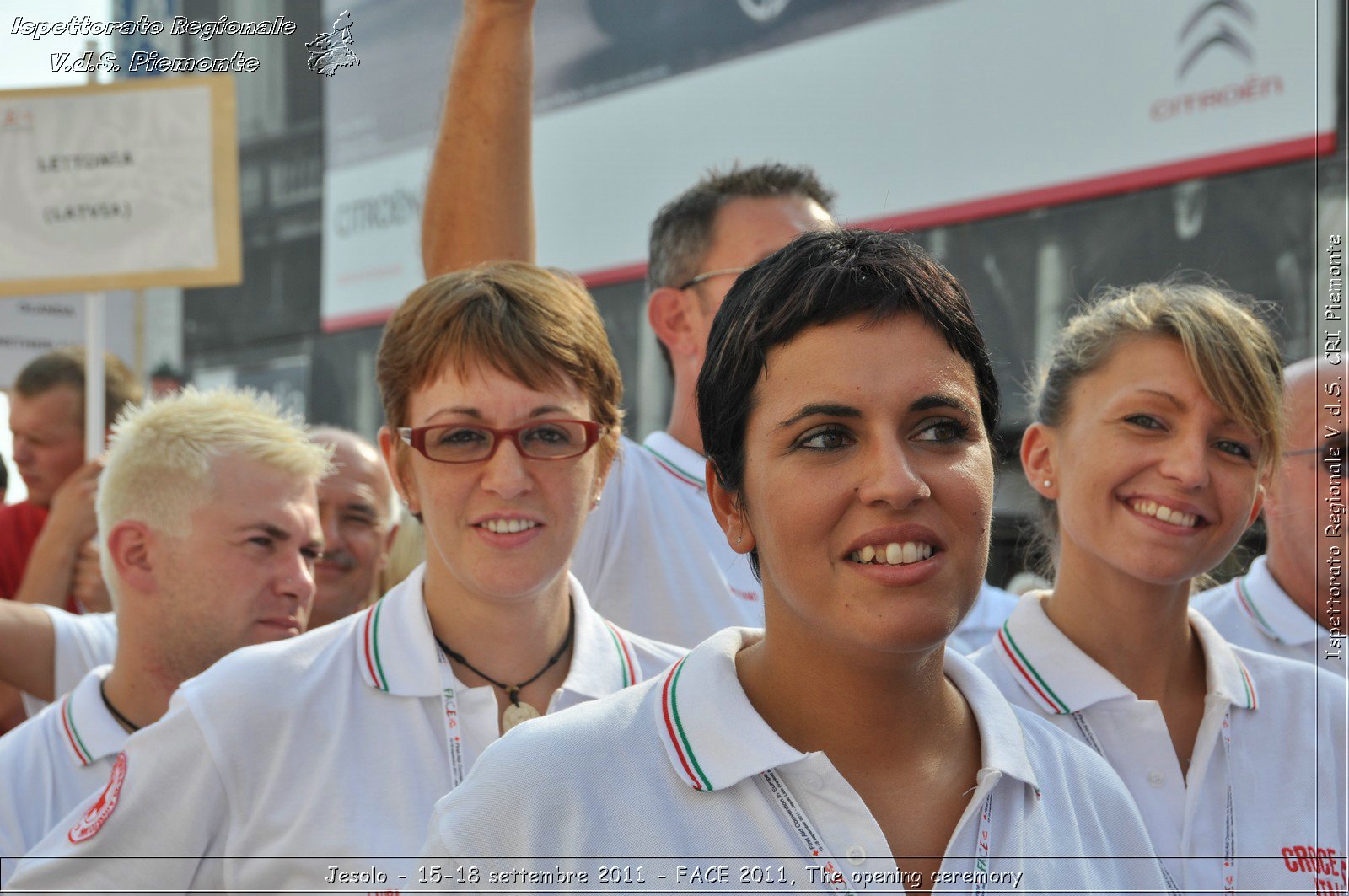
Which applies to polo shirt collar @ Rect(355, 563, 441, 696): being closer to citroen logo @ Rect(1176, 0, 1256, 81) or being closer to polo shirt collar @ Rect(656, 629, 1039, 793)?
polo shirt collar @ Rect(656, 629, 1039, 793)

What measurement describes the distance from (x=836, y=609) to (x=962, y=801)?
0.27m

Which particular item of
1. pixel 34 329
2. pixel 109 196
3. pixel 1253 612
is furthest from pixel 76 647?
pixel 1253 612

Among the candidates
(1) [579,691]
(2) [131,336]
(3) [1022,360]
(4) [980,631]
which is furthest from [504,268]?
(2) [131,336]

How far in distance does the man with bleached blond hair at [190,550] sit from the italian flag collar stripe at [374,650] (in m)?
0.65

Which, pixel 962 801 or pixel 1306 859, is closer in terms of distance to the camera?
pixel 962 801

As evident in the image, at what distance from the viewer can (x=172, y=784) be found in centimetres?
191

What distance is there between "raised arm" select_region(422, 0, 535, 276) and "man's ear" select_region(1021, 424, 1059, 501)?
3.37 ft

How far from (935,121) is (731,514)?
3.80m

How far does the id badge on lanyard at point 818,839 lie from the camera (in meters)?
1.37

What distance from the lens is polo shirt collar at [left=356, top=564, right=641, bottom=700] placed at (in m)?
2.04

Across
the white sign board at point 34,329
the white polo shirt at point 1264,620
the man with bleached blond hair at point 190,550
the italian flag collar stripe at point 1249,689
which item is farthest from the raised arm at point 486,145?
the white sign board at point 34,329

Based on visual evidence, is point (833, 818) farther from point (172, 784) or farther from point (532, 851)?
point (172, 784)

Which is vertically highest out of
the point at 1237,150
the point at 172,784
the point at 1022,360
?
the point at 1237,150

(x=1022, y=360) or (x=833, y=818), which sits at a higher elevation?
(x=1022, y=360)
